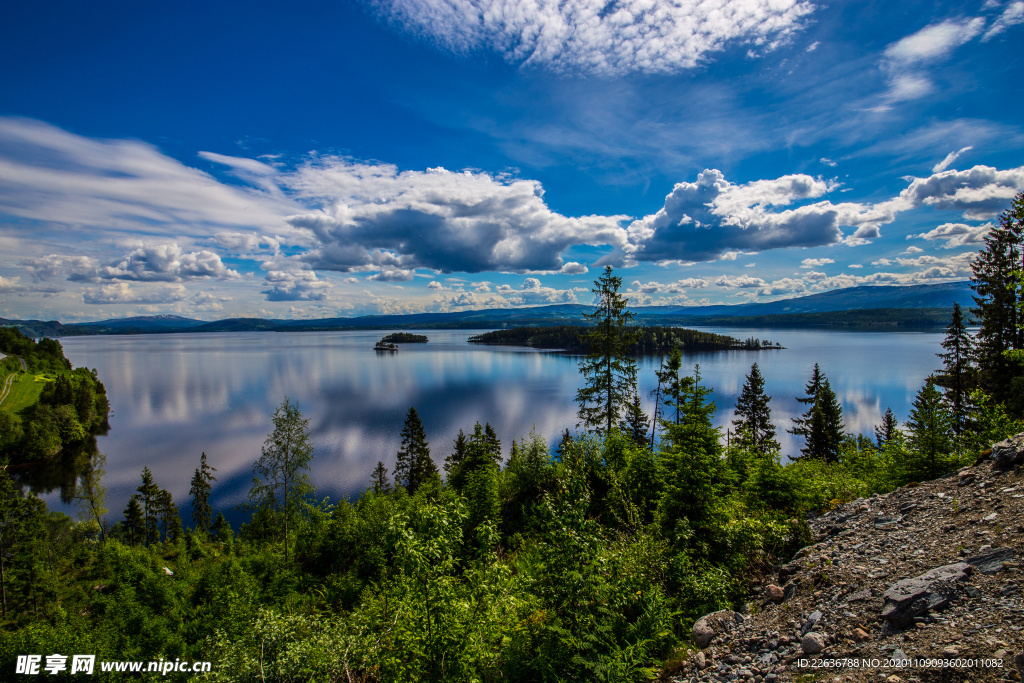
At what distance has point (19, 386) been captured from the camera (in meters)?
84.0

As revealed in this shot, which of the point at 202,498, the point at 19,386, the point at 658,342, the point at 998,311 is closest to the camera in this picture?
the point at 998,311

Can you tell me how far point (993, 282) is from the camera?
21.2 meters

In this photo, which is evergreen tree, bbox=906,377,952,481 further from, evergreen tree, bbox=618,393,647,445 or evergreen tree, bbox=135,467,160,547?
evergreen tree, bbox=135,467,160,547

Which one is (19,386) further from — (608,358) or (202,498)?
(608,358)

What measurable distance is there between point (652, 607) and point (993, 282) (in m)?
27.9

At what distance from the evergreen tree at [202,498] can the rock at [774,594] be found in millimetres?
43859

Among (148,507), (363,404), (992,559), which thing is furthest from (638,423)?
(363,404)

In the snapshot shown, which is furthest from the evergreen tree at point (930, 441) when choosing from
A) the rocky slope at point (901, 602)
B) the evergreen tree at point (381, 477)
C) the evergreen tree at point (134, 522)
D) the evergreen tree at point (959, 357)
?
the evergreen tree at point (134, 522)

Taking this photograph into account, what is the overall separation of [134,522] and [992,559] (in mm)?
53773

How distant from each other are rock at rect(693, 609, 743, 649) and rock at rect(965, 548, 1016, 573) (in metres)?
2.98

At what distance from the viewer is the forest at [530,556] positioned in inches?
230

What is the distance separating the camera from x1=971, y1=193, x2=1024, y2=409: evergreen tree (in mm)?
18953

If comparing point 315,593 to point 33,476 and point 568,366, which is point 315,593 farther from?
point 568,366

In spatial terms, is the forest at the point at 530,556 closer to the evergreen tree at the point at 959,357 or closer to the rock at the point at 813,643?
the evergreen tree at the point at 959,357
